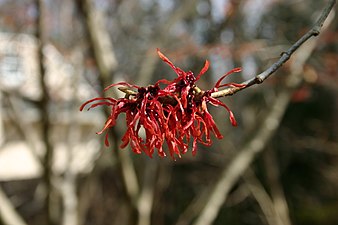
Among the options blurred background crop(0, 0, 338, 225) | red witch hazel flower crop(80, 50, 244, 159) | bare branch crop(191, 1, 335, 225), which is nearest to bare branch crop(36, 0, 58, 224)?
blurred background crop(0, 0, 338, 225)

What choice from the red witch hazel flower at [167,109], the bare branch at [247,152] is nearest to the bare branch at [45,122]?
the bare branch at [247,152]

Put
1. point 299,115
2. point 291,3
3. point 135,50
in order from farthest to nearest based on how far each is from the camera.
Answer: point 299,115 → point 291,3 → point 135,50

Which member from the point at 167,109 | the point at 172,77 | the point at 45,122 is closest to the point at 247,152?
the point at 45,122

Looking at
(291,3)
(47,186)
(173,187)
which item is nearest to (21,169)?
(173,187)

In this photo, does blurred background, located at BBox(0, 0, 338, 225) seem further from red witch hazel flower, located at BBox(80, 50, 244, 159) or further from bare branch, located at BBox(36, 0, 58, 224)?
red witch hazel flower, located at BBox(80, 50, 244, 159)

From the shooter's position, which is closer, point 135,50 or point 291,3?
point 135,50

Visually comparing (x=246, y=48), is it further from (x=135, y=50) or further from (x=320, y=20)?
(x=320, y=20)

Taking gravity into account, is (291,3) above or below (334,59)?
above

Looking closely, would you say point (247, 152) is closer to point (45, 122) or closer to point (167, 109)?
point (45, 122)
